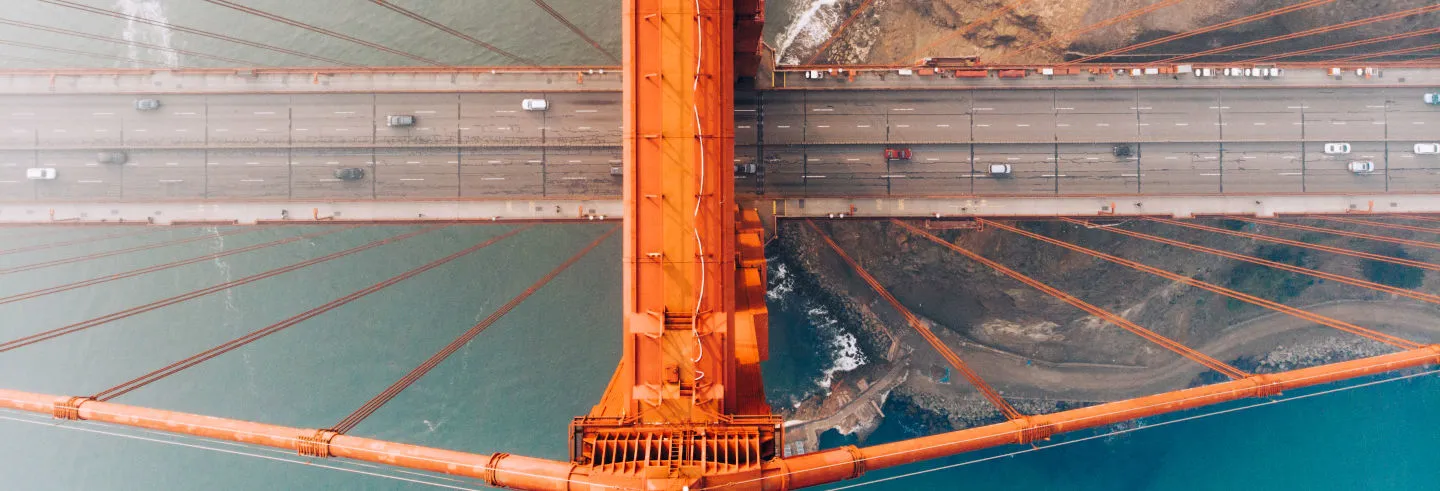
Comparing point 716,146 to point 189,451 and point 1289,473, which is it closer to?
point 189,451

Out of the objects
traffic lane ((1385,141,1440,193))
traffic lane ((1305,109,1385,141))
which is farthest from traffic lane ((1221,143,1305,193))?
traffic lane ((1385,141,1440,193))

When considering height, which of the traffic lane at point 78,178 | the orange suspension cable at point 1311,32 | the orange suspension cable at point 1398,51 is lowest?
the traffic lane at point 78,178

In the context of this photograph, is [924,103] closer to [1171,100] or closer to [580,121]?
[1171,100]

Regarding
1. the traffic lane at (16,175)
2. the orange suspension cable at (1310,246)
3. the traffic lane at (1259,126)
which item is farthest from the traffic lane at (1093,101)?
the traffic lane at (16,175)

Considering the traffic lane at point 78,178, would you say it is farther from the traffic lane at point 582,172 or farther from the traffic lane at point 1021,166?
the traffic lane at point 1021,166

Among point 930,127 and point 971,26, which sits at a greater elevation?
point 971,26

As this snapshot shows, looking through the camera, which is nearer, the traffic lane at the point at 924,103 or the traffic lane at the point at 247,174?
the traffic lane at the point at 247,174

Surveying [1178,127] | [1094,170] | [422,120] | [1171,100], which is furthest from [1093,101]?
[422,120]
